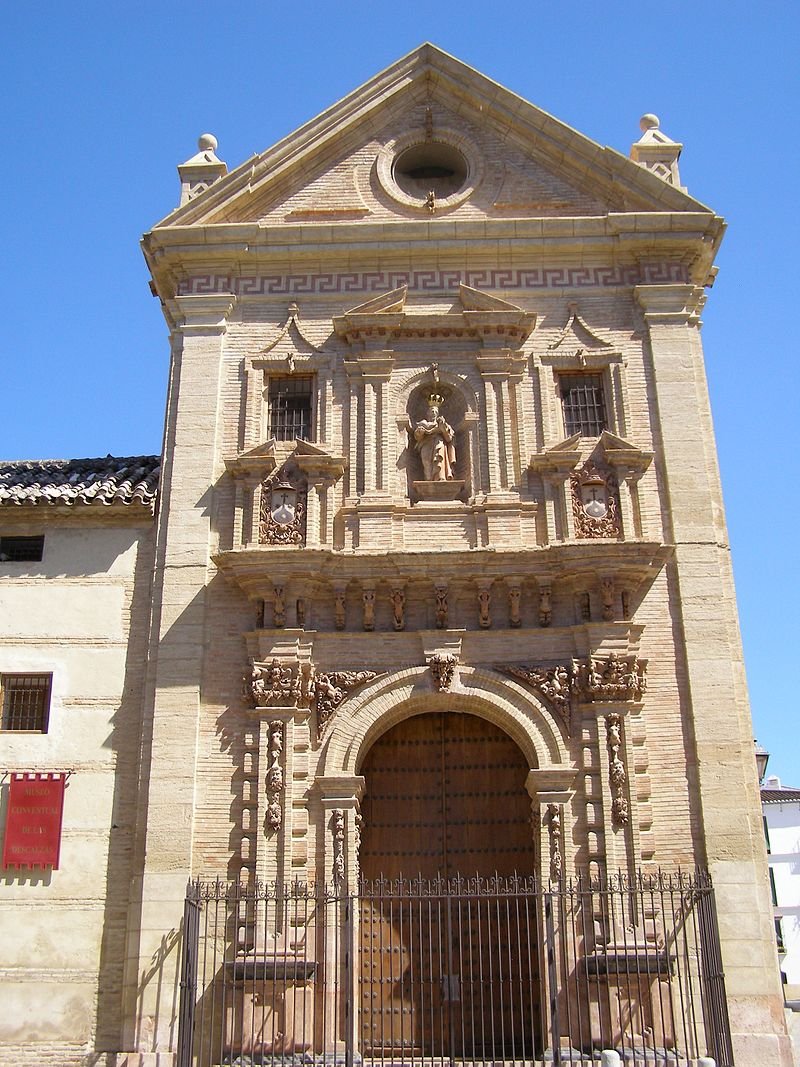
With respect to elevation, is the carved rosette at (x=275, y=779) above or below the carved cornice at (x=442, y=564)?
below

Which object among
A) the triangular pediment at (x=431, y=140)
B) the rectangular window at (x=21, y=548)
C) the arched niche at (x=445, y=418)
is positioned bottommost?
the rectangular window at (x=21, y=548)

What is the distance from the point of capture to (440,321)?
51.4 ft

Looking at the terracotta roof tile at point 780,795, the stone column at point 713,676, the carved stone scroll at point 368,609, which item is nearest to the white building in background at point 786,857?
the terracotta roof tile at point 780,795

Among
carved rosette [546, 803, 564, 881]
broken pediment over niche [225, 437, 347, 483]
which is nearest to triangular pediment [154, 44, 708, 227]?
broken pediment over niche [225, 437, 347, 483]

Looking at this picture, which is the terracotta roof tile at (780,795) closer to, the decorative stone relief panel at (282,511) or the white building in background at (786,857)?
the white building in background at (786,857)

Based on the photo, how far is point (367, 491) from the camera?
14.9 meters

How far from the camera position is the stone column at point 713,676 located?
1266cm

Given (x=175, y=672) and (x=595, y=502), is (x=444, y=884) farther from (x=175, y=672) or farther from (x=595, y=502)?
(x=595, y=502)

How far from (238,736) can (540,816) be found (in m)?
3.53

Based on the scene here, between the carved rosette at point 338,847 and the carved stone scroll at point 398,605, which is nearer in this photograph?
the carved rosette at point 338,847

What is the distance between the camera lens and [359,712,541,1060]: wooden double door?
1309 cm

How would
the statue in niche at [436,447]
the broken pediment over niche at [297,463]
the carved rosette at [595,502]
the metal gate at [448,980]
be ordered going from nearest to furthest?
the metal gate at [448,980], the carved rosette at [595,502], the broken pediment over niche at [297,463], the statue in niche at [436,447]

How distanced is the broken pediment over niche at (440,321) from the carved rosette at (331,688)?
14.5 ft

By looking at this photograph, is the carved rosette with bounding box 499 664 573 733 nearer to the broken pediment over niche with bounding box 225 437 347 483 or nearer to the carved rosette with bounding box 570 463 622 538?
the carved rosette with bounding box 570 463 622 538
